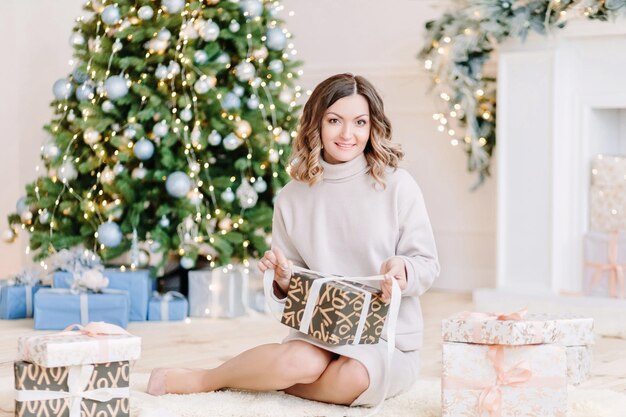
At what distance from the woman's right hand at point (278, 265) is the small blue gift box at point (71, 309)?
4.95 feet

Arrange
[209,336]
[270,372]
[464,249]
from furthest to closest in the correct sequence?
[464,249]
[209,336]
[270,372]

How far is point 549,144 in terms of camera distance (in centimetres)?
445

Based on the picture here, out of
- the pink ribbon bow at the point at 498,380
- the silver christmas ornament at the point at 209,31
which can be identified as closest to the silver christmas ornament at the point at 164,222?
the silver christmas ornament at the point at 209,31

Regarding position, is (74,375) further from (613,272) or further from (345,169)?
(613,272)

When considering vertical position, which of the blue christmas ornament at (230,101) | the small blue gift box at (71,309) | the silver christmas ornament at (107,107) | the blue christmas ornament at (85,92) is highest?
the blue christmas ornament at (85,92)

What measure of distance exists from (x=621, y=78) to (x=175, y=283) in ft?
6.80

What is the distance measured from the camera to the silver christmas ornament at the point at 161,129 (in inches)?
155

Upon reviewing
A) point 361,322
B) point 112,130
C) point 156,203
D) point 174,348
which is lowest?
point 174,348

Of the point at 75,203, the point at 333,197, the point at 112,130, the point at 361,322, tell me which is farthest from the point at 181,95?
the point at 361,322

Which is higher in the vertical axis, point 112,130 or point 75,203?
point 112,130

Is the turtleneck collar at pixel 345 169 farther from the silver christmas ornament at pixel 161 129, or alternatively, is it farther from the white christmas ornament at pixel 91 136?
the white christmas ornament at pixel 91 136

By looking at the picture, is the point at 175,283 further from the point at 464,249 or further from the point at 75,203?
the point at 464,249

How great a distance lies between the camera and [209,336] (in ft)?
12.1

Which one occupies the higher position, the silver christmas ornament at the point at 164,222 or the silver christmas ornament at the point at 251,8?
the silver christmas ornament at the point at 251,8
